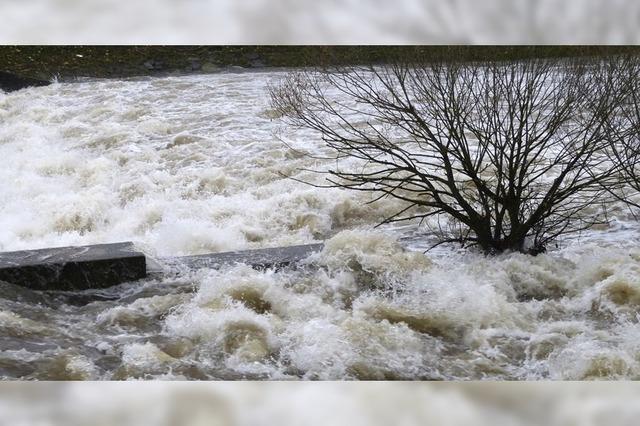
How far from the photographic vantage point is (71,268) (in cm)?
187

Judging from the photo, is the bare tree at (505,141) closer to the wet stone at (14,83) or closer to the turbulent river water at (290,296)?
the turbulent river water at (290,296)

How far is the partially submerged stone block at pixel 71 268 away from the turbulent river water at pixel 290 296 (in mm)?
45

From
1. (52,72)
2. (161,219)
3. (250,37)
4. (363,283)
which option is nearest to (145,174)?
(161,219)

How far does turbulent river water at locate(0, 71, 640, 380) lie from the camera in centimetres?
139

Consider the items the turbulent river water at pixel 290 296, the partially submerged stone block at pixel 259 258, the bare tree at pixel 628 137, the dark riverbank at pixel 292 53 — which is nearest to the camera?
the dark riverbank at pixel 292 53

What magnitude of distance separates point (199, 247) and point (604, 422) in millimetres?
1847

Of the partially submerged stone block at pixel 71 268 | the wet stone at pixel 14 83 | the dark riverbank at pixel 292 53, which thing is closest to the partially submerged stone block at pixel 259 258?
the partially submerged stone block at pixel 71 268

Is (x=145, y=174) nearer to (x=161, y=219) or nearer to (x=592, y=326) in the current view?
(x=161, y=219)

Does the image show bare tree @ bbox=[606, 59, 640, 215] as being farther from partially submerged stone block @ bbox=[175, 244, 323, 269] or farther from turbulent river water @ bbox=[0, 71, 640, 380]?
partially submerged stone block @ bbox=[175, 244, 323, 269]

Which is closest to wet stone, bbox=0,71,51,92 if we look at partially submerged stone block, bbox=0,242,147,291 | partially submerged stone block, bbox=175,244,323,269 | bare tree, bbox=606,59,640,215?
partially submerged stone block, bbox=0,242,147,291

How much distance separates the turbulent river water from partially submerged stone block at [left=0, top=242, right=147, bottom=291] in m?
0.04

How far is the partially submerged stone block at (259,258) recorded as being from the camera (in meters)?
2.02

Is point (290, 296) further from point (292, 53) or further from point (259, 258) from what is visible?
point (292, 53)

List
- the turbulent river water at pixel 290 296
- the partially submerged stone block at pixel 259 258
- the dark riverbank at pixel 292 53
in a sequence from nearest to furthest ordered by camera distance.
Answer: the dark riverbank at pixel 292 53 < the turbulent river water at pixel 290 296 < the partially submerged stone block at pixel 259 258
